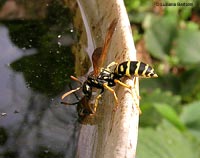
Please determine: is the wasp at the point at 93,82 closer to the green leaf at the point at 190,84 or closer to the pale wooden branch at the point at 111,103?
the pale wooden branch at the point at 111,103

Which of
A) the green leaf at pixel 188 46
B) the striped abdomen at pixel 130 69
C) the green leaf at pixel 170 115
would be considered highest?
the green leaf at pixel 188 46

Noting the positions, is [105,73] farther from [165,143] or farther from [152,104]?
[152,104]

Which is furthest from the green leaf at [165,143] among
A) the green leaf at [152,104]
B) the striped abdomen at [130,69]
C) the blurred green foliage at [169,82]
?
the striped abdomen at [130,69]

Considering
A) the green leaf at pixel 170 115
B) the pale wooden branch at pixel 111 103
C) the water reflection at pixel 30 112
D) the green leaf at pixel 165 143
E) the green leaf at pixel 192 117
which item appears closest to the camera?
the pale wooden branch at pixel 111 103

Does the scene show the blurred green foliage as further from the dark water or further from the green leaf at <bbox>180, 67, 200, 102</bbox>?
the dark water

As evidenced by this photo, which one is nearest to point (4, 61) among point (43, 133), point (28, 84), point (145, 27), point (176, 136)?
point (28, 84)

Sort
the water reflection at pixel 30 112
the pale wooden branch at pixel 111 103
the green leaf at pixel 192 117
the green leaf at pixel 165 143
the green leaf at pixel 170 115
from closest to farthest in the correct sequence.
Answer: the pale wooden branch at pixel 111 103
the water reflection at pixel 30 112
the green leaf at pixel 165 143
the green leaf at pixel 170 115
the green leaf at pixel 192 117

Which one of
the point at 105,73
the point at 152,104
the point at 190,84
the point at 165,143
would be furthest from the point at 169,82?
the point at 105,73

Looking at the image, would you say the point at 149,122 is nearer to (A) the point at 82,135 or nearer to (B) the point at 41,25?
(B) the point at 41,25
